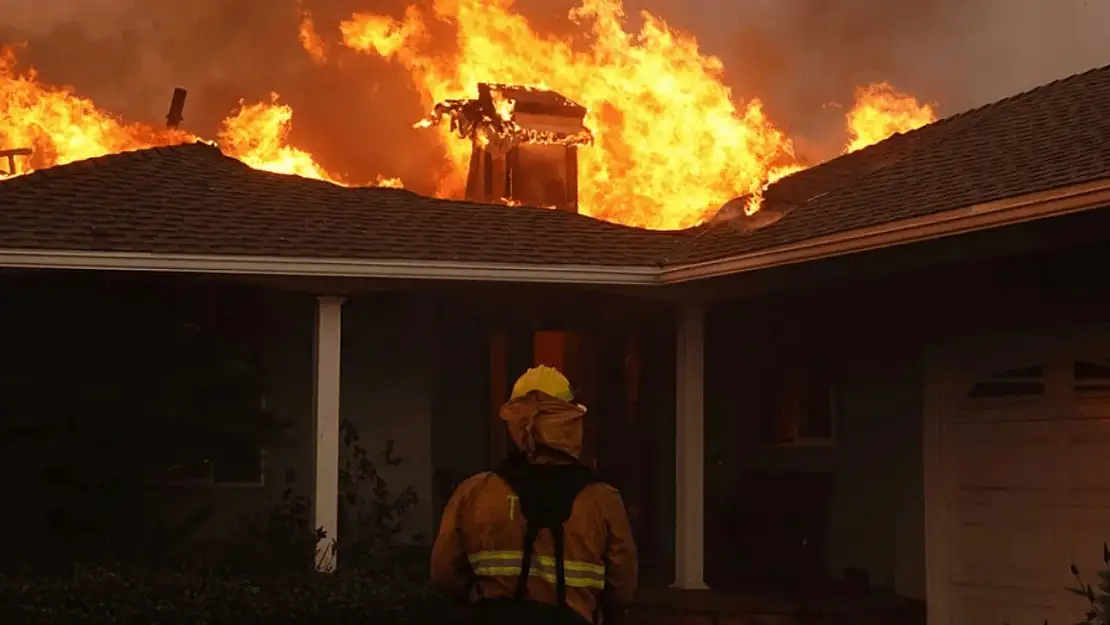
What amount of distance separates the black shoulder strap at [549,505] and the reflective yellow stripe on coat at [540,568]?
15 mm

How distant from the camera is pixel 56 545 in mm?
11125

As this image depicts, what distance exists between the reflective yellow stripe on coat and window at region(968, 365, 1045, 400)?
6074mm

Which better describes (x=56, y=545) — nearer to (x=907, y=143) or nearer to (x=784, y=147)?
(x=907, y=143)

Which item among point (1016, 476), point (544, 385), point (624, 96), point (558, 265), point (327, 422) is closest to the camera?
point (544, 385)

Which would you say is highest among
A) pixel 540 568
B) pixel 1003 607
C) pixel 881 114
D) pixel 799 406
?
pixel 881 114

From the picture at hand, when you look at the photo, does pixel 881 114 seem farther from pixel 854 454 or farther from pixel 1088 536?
pixel 1088 536

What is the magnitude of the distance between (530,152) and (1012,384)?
11.3 meters

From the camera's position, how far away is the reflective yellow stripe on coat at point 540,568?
16.0ft

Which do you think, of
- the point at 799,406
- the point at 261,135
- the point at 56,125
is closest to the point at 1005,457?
the point at 799,406

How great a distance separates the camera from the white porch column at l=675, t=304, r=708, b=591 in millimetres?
12156

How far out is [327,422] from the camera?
38.4 ft

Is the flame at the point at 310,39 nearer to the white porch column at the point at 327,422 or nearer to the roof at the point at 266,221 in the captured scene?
the roof at the point at 266,221

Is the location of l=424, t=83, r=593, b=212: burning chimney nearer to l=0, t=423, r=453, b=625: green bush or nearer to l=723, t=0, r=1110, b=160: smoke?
l=723, t=0, r=1110, b=160: smoke

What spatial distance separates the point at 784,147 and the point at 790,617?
1154 cm
